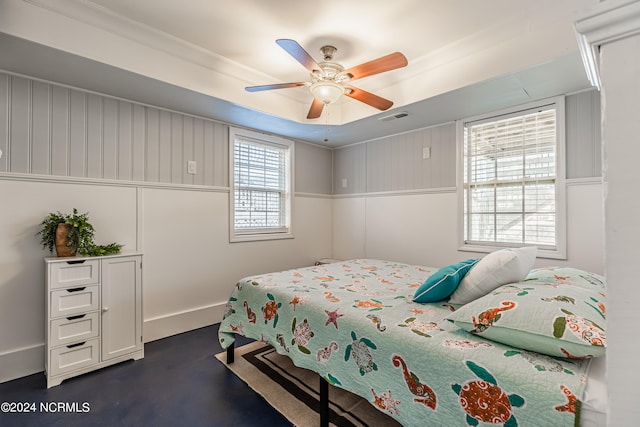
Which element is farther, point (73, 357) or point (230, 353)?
point (230, 353)

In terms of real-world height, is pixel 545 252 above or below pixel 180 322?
above

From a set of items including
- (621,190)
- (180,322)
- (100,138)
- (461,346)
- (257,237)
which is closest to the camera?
(621,190)

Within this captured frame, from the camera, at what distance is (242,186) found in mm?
3652

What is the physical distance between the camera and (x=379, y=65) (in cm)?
200

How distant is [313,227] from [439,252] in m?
1.81

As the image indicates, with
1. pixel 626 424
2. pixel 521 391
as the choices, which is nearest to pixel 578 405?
pixel 521 391

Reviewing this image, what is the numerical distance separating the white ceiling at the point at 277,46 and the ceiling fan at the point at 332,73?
31 cm

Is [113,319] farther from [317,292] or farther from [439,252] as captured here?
[439,252]

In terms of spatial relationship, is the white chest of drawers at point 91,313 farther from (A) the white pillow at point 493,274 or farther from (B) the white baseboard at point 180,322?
(A) the white pillow at point 493,274

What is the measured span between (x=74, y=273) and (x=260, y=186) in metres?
2.11

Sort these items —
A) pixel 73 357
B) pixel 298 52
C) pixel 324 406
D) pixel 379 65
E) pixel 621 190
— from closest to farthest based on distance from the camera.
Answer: pixel 621 190, pixel 324 406, pixel 298 52, pixel 379 65, pixel 73 357

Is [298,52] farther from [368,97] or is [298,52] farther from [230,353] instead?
[230,353]

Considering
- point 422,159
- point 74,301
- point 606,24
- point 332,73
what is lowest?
point 74,301

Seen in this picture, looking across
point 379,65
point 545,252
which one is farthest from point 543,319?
point 545,252
